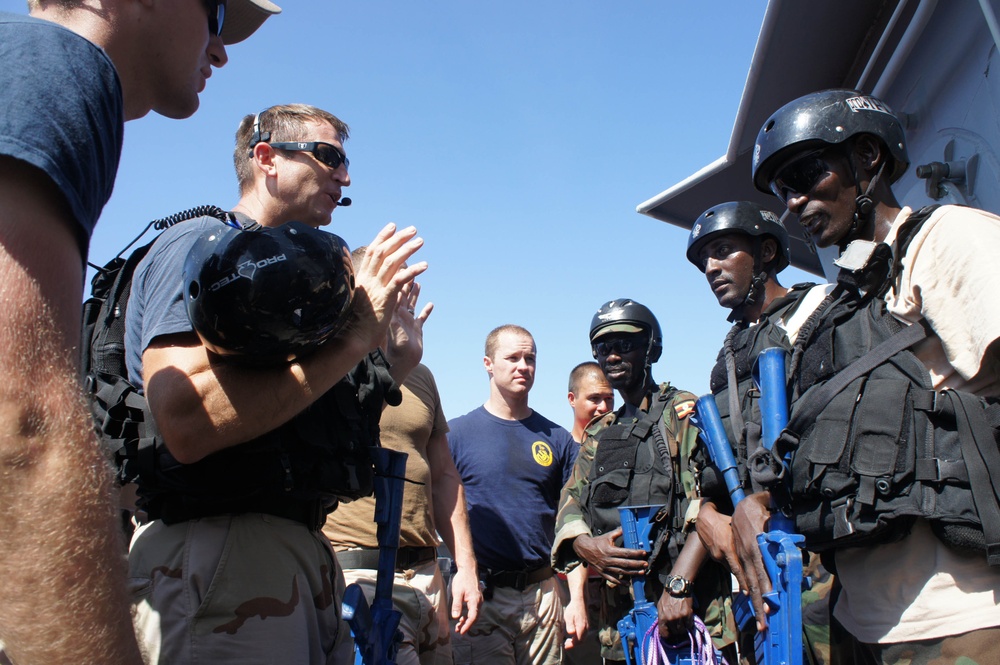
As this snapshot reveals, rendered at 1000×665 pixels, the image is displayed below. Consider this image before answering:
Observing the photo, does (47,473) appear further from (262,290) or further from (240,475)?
(240,475)

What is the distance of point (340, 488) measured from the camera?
2055mm

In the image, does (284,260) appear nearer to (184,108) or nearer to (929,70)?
(184,108)

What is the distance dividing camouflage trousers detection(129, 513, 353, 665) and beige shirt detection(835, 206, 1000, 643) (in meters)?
1.55

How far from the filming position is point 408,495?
12.3ft

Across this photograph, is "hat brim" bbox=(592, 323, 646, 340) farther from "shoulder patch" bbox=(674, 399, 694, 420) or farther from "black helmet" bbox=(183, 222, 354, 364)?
"black helmet" bbox=(183, 222, 354, 364)

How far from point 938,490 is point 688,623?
2142 millimetres

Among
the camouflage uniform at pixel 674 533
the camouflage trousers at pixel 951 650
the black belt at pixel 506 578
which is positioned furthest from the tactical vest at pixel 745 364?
the black belt at pixel 506 578

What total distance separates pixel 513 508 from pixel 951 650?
325 cm

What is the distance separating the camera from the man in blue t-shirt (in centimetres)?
472

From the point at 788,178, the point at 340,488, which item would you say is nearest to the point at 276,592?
the point at 340,488

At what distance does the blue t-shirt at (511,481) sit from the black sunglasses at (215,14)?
364cm

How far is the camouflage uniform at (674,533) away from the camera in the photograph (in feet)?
13.2

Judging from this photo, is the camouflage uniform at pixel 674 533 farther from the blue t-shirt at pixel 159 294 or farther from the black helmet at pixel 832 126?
the blue t-shirt at pixel 159 294

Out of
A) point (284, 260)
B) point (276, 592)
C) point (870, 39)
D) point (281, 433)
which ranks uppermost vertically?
point (870, 39)
